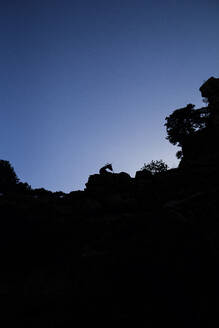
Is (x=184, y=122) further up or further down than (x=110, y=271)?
further up

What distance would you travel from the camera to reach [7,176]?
5266cm

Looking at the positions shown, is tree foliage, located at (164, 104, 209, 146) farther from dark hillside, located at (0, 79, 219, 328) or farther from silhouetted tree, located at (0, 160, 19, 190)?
silhouetted tree, located at (0, 160, 19, 190)

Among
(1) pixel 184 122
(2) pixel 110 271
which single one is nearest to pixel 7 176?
(1) pixel 184 122

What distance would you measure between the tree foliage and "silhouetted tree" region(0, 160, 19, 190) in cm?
4272

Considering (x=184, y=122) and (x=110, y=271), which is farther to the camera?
(x=184, y=122)

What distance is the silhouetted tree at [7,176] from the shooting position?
1946 inches

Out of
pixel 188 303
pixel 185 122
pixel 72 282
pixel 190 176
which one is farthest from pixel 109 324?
pixel 185 122

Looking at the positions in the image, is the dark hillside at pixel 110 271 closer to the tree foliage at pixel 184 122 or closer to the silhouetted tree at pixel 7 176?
the tree foliage at pixel 184 122

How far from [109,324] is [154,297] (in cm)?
103

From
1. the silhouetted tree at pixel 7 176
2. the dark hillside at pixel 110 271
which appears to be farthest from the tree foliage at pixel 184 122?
the silhouetted tree at pixel 7 176

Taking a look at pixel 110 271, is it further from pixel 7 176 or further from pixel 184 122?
pixel 7 176

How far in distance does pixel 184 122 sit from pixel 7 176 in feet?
157

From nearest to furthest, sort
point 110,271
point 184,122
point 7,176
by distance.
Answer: point 110,271 < point 184,122 < point 7,176

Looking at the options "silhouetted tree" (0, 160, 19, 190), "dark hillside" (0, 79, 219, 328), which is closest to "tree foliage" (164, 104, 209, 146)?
"dark hillside" (0, 79, 219, 328)
